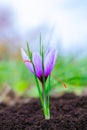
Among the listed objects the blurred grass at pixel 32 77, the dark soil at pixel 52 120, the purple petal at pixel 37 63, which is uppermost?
the purple petal at pixel 37 63

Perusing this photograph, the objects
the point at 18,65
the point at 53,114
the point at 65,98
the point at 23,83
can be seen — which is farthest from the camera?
the point at 18,65

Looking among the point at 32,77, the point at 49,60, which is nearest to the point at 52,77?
the point at 32,77

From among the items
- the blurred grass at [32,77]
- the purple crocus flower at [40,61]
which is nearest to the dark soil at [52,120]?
the purple crocus flower at [40,61]

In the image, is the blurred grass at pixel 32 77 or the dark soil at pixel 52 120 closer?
the dark soil at pixel 52 120

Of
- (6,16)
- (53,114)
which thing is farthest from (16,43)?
(53,114)

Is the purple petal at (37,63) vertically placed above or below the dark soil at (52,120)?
above

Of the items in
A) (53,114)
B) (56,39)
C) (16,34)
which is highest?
(53,114)

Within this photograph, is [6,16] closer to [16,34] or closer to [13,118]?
[16,34]

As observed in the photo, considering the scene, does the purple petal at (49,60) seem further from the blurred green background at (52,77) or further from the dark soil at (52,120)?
the blurred green background at (52,77)
